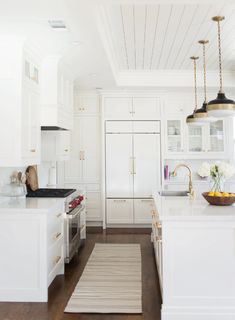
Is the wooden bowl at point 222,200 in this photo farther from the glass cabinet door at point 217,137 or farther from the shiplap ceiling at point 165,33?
the glass cabinet door at point 217,137

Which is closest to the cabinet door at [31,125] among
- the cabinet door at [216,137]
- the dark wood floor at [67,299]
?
the dark wood floor at [67,299]

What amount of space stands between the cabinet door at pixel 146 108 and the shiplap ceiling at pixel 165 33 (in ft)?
2.68

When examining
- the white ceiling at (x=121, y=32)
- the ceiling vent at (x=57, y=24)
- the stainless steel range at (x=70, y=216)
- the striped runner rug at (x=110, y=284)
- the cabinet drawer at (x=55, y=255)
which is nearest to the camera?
the white ceiling at (x=121, y=32)

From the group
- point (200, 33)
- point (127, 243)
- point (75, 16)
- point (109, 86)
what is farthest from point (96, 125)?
point (75, 16)

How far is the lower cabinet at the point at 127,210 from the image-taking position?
5602 mm

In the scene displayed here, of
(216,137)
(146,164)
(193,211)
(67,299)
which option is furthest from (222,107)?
(216,137)

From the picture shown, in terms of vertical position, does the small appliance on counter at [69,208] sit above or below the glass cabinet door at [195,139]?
below

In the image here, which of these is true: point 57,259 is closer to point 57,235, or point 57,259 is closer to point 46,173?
point 57,235

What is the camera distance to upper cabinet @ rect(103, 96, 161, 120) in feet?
18.6

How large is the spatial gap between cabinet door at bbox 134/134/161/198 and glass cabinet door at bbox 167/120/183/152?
27 cm

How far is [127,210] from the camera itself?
18.4 ft

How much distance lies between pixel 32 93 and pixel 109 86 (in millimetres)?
2183

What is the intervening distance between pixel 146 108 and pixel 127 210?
1.97 m

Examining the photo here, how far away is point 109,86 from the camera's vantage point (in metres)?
5.33
